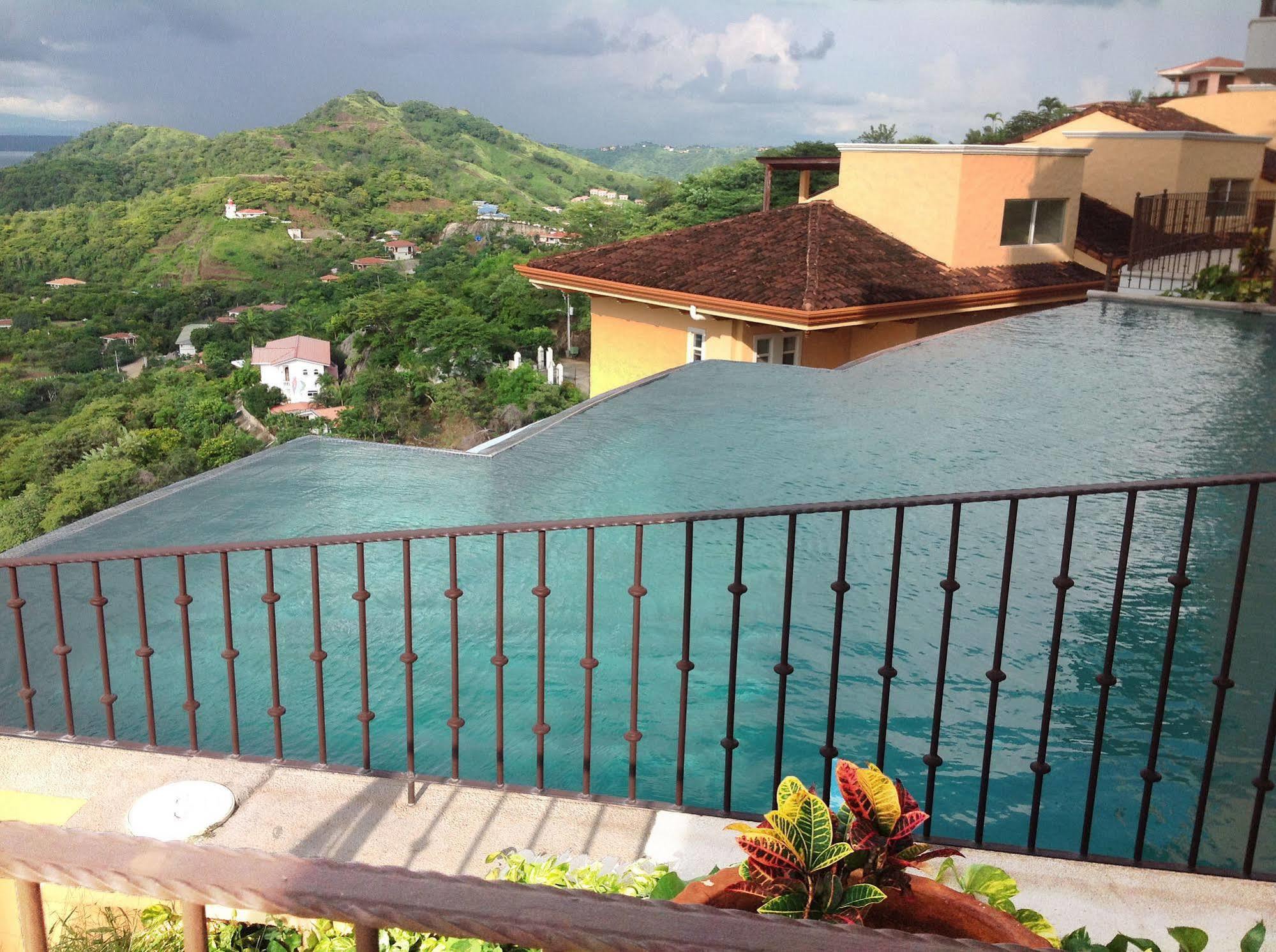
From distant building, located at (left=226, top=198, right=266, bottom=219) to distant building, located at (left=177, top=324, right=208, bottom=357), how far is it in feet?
42.6

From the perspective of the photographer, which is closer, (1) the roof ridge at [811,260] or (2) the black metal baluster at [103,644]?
(2) the black metal baluster at [103,644]

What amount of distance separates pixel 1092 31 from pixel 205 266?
190 ft

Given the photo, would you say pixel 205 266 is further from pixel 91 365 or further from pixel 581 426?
pixel 581 426

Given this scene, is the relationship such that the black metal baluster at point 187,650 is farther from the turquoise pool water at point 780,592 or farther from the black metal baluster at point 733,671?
the turquoise pool water at point 780,592

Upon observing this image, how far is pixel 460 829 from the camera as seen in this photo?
2.64 m

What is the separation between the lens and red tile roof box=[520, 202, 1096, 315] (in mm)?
14789

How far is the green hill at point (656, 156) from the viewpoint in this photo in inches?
4326

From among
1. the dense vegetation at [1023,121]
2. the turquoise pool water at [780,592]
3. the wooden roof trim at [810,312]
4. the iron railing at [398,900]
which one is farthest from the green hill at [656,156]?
the iron railing at [398,900]

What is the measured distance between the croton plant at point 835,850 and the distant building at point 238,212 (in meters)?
70.3

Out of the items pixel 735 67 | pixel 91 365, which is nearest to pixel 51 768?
pixel 91 365

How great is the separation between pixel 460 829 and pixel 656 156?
118m

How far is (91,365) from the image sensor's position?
171 feet

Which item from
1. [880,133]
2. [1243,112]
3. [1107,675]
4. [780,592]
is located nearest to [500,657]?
[1107,675]

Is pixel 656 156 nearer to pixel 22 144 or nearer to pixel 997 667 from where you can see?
pixel 22 144
